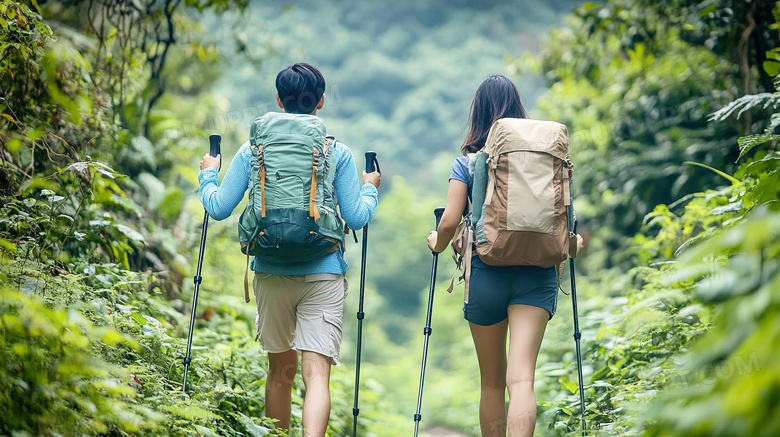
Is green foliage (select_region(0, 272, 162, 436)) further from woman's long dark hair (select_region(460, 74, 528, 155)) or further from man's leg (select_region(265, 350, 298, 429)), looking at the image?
woman's long dark hair (select_region(460, 74, 528, 155))

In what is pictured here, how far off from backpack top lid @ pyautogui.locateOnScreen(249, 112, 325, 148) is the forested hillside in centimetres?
100

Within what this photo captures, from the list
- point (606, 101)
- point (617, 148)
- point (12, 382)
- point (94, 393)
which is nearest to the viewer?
point (12, 382)

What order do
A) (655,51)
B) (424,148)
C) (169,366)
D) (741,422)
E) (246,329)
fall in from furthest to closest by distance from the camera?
(424,148) < (655,51) < (246,329) < (169,366) < (741,422)

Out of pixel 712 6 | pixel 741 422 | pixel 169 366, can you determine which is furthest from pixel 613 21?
pixel 741 422

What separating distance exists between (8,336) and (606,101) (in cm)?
916

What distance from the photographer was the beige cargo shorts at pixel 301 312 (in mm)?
3193

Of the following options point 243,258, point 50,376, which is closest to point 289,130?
point 50,376

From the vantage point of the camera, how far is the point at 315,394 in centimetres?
311

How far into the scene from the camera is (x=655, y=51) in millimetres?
7793

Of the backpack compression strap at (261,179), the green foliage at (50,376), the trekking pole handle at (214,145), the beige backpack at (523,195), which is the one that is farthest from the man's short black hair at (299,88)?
the green foliage at (50,376)

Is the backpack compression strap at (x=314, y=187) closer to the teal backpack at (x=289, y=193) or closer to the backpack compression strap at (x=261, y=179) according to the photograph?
the teal backpack at (x=289, y=193)

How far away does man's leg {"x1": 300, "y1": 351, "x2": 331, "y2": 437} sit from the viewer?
9.98ft

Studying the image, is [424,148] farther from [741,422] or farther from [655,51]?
[741,422]

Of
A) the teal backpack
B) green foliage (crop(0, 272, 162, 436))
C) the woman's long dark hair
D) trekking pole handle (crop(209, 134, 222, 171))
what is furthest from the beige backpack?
green foliage (crop(0, 272, 162, 436))
